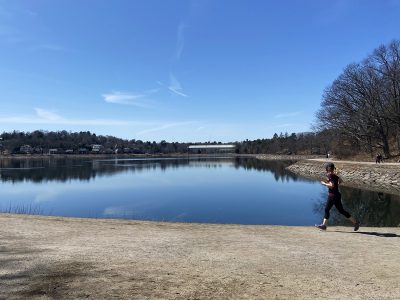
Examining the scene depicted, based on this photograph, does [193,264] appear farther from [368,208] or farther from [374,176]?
[374,176]

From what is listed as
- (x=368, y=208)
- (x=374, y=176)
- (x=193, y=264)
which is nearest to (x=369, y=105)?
(x=374, y=176)

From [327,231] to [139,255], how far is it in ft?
21.8

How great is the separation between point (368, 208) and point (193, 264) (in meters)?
22.9

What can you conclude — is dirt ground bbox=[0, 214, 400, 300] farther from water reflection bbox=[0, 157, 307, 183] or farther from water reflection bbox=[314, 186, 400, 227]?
water reflection bbox=[0, 157, 307, 183]

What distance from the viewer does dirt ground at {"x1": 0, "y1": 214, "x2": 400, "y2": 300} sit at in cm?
586

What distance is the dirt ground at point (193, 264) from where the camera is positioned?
5863 millimetres

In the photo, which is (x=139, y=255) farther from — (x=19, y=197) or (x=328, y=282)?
(x=19, y=197)

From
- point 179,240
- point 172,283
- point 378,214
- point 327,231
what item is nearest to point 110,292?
point 172,283

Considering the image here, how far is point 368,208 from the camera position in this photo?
2720 centimetres

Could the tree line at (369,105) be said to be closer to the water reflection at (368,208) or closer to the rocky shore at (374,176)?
the rocky shore at (374,176)

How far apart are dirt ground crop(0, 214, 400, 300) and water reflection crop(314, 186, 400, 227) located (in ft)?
33.0

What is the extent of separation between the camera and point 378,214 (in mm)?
24547

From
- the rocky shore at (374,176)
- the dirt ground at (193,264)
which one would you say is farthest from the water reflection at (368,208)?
the dirt ground at (193,264)

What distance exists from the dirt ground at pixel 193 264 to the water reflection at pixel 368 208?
397 inches
